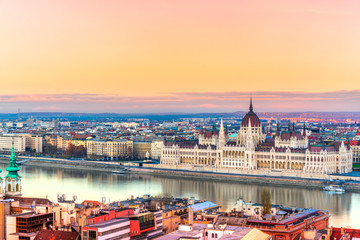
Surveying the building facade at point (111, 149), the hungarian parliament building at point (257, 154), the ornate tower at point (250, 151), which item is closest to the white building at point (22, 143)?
the building facade at point (111, 149)

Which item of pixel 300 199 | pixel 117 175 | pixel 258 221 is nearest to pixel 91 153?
pixel 117 175

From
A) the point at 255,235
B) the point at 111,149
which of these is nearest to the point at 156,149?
the point at 111,149

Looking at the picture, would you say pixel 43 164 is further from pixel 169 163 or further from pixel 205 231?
pixel 205 231

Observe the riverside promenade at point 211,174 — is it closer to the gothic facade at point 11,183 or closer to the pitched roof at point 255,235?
Answer: the gothic facade at point 11,183

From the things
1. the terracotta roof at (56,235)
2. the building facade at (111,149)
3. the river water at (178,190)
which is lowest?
the river water at (178,190)

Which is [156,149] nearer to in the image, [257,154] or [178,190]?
[257,154]
